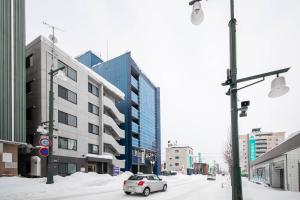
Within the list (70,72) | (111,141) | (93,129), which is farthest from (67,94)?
(111,141)

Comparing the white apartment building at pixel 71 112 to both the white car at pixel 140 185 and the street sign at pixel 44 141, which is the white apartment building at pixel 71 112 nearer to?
the street sign at pixel 44 141

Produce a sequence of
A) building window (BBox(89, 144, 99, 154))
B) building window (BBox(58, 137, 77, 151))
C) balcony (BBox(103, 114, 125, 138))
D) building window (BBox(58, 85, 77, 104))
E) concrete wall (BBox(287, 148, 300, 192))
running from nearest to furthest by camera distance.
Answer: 1. concrete wall (BBox(287, 148, 300, 192))
2. building window (BBox(58, 137, 77, 151))
3. building window (BBox(58, 85, 77, 104))
4. building window (BBox(89, 144, 99, 154))
5. balcony (BBox(103, 114, 125, 138))

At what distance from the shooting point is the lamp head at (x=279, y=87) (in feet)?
20.3

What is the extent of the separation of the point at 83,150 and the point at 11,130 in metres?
12.9

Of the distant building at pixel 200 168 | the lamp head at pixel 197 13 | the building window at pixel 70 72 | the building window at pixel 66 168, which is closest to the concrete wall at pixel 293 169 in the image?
the lamp head at pixel 197 13

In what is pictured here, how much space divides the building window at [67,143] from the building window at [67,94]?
5284 mm

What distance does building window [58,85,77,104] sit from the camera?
3155 cm

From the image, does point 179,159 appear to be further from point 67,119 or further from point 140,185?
point 140,185

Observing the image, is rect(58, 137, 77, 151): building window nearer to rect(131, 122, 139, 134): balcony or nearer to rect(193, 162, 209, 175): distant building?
rect(131, 122, 139, 134): balcony

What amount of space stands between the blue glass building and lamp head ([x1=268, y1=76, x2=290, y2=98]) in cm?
4882

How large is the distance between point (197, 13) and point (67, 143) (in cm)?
2886

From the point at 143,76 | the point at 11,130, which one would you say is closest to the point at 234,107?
the point at 11,130

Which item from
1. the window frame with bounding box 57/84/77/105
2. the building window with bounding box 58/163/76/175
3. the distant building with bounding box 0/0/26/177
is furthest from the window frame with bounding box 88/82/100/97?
the distant building with bounding box 0/0/26/177

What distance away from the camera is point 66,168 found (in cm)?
3058
